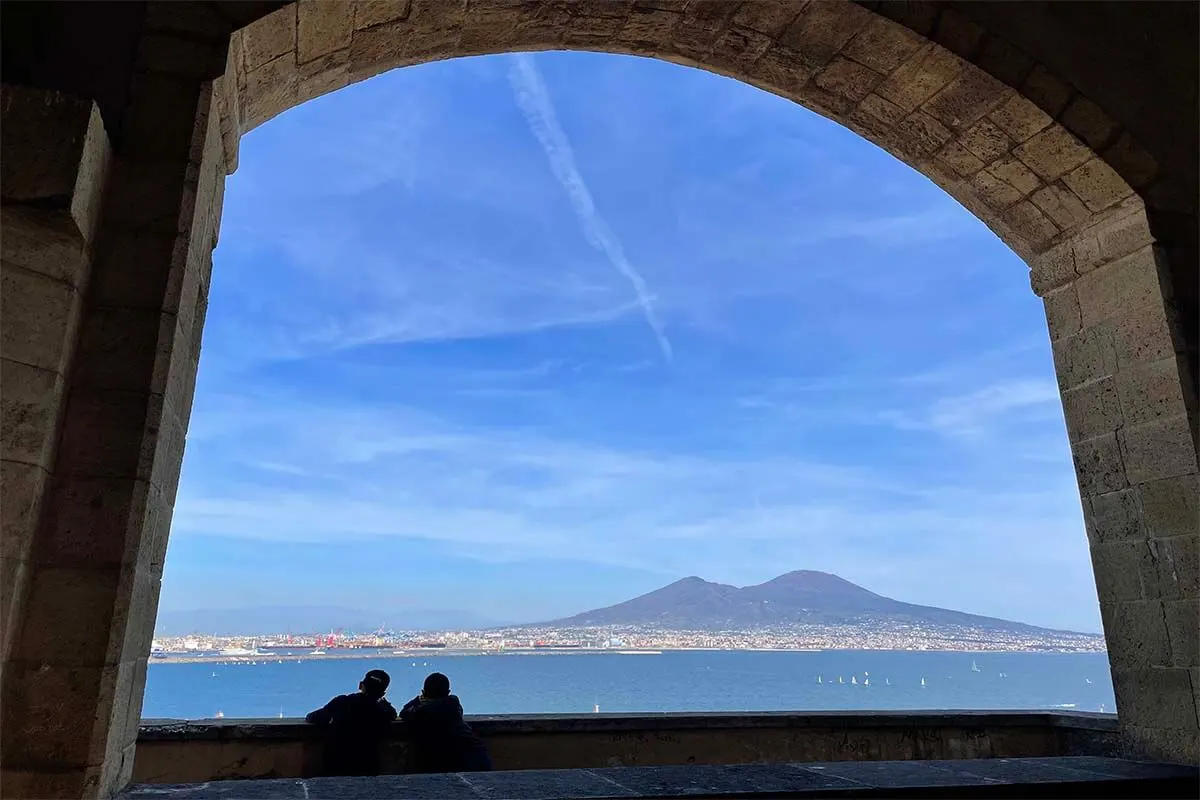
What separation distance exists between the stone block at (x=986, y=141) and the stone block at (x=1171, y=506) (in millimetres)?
1258

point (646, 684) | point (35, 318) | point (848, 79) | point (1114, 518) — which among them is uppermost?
point (848, 79)

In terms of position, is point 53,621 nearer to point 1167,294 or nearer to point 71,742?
point 71,742

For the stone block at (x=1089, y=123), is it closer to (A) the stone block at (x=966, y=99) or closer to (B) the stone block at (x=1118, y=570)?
(A) the stone block at (x=966, y=99)

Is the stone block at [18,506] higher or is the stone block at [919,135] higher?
the stone block at [919,135]

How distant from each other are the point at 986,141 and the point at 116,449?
2.89 metres

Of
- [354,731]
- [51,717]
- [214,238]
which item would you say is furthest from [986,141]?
[354,731]

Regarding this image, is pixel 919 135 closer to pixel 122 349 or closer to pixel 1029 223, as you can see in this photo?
pixel 1029 223

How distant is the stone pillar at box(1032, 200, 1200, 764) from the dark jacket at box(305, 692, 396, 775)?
2757mm

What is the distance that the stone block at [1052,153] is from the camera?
2.64 metres

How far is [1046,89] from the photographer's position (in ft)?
8.46

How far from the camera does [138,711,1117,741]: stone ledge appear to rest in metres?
3.14

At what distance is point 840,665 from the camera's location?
147m

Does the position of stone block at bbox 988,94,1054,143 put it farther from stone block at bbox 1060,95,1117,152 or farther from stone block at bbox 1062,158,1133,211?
stone block at bbox 1062,158,1133,211

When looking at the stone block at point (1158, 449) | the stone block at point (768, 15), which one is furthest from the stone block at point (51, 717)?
the stone block at point (1158, 449)
